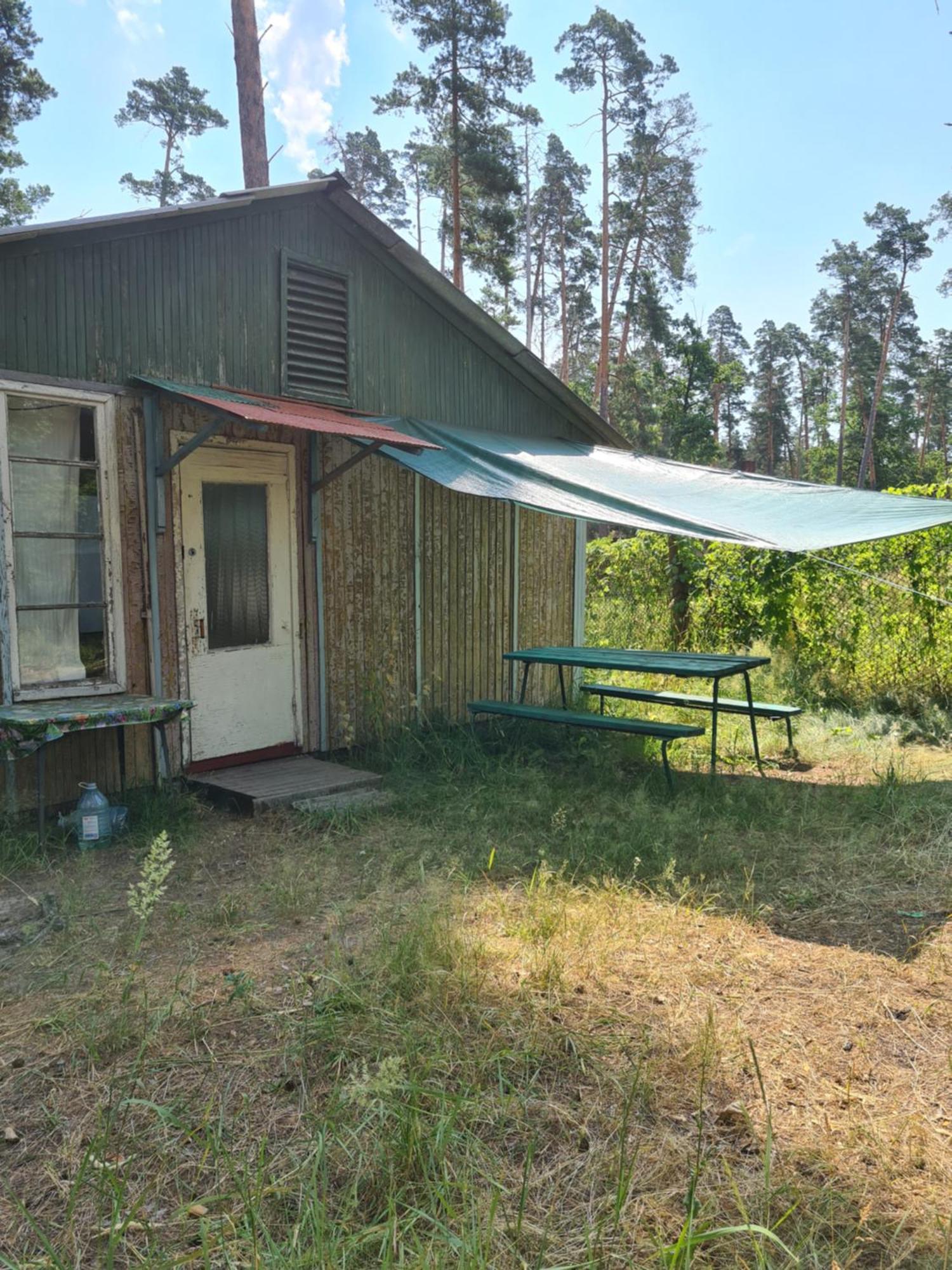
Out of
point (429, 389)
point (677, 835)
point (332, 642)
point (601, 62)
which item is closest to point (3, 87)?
point (601, 62)

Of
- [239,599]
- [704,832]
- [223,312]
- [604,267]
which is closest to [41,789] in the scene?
[239,599]

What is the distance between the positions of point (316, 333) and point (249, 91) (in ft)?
18.7

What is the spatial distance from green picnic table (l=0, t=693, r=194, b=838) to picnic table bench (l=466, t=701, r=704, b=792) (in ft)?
7.80

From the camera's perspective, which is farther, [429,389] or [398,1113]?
[429,389]

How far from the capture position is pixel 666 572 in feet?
36.4

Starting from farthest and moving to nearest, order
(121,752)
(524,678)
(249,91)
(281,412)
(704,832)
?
(249,91), (524,678), (281,412), (121,752), (704,832)

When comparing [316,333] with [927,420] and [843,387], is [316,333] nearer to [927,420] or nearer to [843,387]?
[843,387]

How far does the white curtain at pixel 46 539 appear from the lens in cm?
473

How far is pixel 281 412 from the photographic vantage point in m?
5.19

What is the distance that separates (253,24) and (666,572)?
7956 millimetres

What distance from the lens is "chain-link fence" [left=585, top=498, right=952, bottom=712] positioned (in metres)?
7.75

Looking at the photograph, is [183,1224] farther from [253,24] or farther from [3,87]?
[3,87]

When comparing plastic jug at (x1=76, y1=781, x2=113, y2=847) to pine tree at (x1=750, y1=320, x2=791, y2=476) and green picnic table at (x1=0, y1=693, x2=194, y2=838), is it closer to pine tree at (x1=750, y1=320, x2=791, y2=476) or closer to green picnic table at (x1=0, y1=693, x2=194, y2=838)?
green picnic table at (x1=0, y1=693, x2=194, y2=838)

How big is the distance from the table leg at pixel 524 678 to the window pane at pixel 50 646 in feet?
10.7
